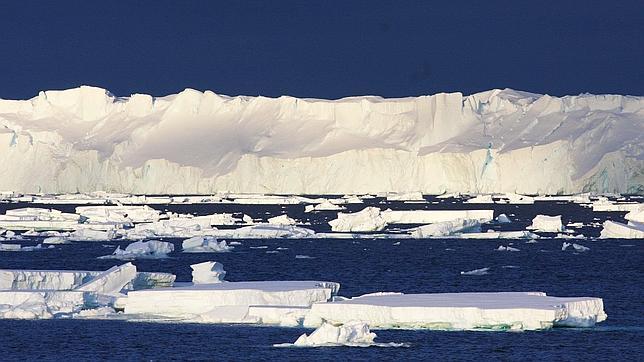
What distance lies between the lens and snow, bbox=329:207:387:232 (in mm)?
43000

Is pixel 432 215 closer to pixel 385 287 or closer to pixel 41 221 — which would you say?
pixel 41 221

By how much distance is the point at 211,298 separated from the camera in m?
19.9

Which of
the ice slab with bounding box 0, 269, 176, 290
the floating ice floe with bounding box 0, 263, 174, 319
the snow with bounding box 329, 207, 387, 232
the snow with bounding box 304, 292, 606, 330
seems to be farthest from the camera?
the snow with bounding box 329, 207, 387, 232

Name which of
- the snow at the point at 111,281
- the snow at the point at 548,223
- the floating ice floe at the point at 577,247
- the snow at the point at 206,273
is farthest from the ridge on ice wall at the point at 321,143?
the snow at the point at 111,281

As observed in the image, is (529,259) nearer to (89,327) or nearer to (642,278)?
(642,278)

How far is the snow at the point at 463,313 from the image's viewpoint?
57.6ft

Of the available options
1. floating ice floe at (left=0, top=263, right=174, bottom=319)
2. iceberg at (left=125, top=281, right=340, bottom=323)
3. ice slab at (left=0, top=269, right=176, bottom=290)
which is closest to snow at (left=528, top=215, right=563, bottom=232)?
ice slab at (left=0, top=269, right=176, bottom=290)

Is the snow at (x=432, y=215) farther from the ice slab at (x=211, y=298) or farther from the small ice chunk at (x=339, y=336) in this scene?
the small ice chunk at (x=339, y=336)

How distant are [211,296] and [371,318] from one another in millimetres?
3102

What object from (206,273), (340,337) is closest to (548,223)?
(206,273)

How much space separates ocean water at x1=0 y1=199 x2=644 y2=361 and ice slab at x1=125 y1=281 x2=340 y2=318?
487 mm

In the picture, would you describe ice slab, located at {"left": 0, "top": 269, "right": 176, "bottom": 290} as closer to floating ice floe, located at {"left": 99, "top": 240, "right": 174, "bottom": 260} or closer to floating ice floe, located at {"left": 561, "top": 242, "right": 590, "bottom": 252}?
floating ice floe, located at {"left": 99, "top": 240, "right": 174, "bottom": 260}

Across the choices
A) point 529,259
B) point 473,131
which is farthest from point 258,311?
point 473,131

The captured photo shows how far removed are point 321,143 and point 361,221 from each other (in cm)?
3935
